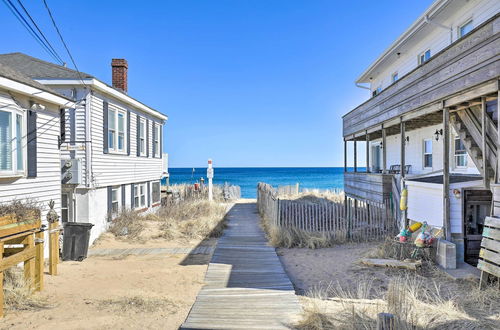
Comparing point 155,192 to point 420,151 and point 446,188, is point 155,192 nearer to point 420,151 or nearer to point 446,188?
point 420,151

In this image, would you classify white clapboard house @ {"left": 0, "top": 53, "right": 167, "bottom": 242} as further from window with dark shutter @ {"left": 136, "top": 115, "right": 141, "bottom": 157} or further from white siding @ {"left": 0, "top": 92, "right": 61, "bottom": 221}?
white siding @ {"left": 0, "top": 92, "right": 61, "bottom": 221}

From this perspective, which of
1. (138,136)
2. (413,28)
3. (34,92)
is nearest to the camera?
(34,92)

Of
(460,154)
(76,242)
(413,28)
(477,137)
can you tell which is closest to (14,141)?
(76,242)

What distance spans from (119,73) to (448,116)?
1438 cm

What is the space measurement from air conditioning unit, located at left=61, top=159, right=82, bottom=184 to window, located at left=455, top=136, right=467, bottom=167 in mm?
13374

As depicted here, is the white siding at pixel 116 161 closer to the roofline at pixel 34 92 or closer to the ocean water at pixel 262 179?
the roofline at pixel 34 92

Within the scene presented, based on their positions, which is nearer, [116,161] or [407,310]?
[407,310]

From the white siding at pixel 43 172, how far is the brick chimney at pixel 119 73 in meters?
6.89

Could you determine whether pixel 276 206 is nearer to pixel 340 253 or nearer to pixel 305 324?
pixel 340 253

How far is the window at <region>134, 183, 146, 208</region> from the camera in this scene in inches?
671

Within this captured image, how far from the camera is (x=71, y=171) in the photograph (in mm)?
12055

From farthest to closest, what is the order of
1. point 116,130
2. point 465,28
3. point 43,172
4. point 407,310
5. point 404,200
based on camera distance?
point 116,130 → point 465,28 → point 404,200 → point 43,172 → point 407,310

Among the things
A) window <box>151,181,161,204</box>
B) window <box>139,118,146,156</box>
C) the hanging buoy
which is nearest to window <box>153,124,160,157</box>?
window <box>151,181,161,204</box>

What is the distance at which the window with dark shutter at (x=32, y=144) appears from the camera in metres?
9.10
